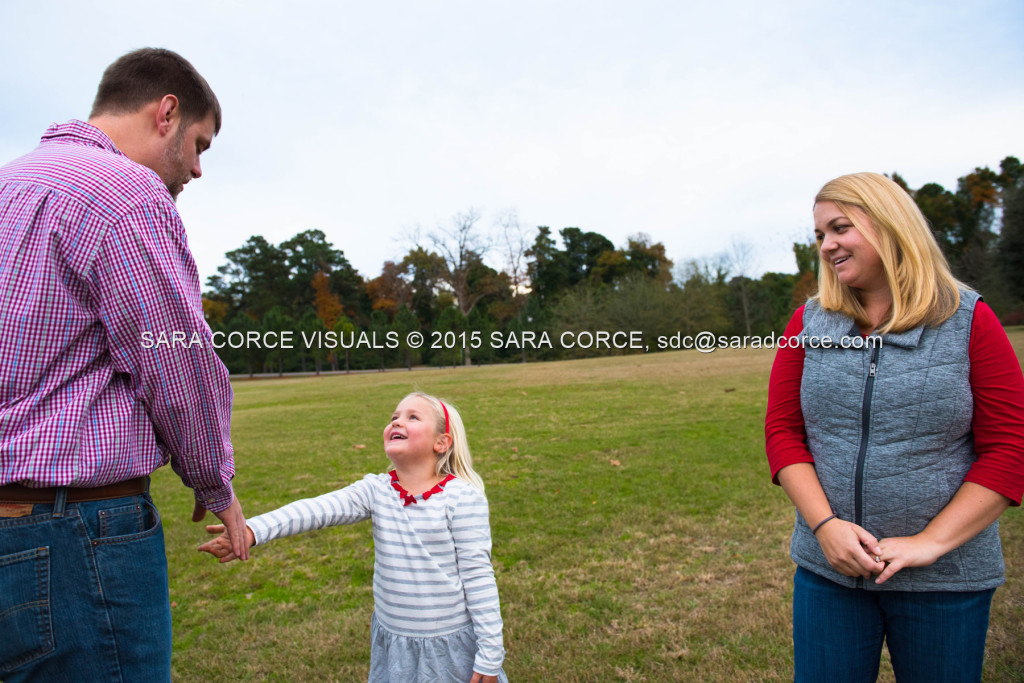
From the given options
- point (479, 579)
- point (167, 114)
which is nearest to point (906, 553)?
point (479, 579)

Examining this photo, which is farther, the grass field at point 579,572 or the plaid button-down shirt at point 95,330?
the grass field at point 579,572

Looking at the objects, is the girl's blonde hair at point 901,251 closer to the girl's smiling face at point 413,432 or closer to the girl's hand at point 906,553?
the girl's hand at point 906,553

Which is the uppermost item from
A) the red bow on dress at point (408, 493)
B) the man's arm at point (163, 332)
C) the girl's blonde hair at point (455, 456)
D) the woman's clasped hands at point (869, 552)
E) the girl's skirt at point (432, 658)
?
the man's arm at point (163, 332)

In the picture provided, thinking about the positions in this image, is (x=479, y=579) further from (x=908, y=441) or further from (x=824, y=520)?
(x=908, y=441)

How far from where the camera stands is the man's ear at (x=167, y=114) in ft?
5.79

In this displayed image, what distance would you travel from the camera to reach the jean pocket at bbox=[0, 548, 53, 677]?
4.53 ft

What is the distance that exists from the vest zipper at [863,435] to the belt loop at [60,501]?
209 centimetres

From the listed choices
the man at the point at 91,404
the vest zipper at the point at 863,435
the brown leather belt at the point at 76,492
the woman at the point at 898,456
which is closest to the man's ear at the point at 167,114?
the man at the point at 91,404

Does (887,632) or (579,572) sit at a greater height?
(887,632)

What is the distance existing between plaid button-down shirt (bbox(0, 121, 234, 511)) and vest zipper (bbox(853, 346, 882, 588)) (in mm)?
1811

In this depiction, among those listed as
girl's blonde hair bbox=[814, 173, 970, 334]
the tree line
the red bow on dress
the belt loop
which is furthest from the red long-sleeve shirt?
the tree line

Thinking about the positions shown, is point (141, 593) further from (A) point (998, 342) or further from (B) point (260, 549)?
(B) point (260, 549)

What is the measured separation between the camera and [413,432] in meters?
2.20

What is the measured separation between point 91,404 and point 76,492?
0.21m
